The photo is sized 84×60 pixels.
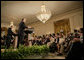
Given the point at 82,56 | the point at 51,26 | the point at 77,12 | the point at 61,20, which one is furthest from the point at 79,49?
the point at 51,26

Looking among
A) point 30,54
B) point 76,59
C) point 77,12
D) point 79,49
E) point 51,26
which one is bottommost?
point 30,54

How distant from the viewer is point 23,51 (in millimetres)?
3865

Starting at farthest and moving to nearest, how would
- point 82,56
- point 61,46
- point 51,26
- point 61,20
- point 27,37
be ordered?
point 51,26, point 61,20, point 27,37, point 61,46, point 82,56

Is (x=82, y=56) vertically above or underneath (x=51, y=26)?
underneath

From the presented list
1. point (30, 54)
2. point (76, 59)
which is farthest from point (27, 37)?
point (76, 59)

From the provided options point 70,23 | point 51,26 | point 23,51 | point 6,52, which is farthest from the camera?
point 51,26

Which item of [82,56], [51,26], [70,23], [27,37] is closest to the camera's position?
[82,56]

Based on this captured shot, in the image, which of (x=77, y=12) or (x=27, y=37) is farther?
(x=77, y=12)

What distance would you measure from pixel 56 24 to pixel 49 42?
2.60 meters

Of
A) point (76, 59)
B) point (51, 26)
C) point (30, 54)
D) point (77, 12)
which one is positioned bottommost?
point (30, 54)

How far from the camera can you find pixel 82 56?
8.09ft

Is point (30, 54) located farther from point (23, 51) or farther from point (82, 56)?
point (82, 56)

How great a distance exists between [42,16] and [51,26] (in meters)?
3.30

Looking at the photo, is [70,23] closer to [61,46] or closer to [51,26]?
[51,26]
